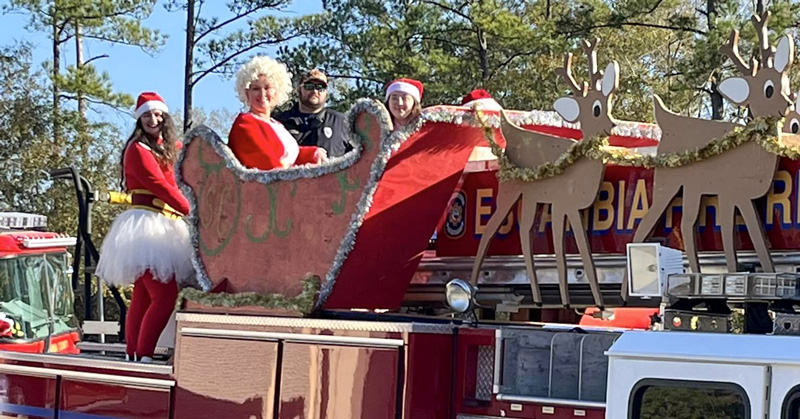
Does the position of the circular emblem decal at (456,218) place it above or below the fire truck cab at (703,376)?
above

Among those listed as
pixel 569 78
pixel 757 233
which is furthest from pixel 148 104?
pixel 757 233

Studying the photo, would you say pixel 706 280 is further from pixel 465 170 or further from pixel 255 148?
pixel 255 148

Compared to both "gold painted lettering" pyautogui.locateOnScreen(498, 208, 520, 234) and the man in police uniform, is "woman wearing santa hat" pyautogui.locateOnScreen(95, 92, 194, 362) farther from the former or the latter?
"gold painted lettering" pyautogui.locateOnScreen(498, 208, 520, 234)

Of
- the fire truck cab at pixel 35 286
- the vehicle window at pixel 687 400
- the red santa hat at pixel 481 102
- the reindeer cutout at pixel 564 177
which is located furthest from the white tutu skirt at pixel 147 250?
the fire truck cab at pixel 35 286

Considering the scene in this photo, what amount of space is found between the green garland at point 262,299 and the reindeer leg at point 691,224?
1.79 metres

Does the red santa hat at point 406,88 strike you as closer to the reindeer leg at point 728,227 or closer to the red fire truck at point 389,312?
the red fire truck at point 389,312

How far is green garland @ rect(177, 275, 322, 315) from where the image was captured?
6.02 metres

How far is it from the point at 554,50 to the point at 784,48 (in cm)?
1871

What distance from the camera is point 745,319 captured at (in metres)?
4.29

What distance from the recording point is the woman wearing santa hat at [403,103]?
6.01 meters

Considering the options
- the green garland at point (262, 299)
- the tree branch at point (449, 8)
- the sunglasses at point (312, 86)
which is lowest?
the green garland at point (262, 299)

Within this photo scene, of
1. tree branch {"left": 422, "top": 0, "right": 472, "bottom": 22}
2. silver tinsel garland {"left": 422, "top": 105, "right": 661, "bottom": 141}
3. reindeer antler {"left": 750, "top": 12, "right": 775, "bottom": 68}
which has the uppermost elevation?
tree branch {"left": 422, "top": 0, "right": 472, "bottom": 22}

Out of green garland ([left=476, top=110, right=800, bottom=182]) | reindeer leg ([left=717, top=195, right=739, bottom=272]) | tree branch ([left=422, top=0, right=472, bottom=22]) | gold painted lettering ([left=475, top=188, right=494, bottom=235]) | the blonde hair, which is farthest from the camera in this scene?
tree branch ([left=422, top=0, right=472, bottom=22])

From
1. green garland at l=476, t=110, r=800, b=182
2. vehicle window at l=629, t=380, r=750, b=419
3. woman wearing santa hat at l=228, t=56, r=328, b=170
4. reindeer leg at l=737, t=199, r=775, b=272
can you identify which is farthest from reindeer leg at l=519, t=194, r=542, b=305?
vehicle window at l=629, t=380, r=750, b=419
